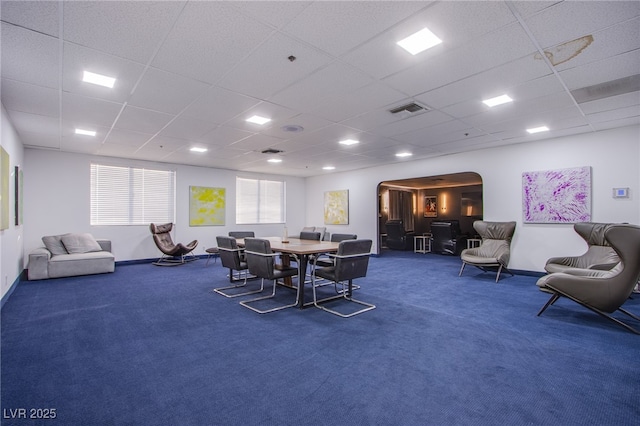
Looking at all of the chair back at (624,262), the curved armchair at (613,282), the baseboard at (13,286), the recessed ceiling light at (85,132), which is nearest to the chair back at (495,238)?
the curved armchair at (613,282)

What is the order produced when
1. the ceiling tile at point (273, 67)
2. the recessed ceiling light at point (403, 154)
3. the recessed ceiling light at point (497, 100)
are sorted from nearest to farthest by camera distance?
the ceiling tile at point (273, 67), the recessed ceiling light at point (497, 100), the recessed ceiling light at point (403, 154)

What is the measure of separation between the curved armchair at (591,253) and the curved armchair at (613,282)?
139cm

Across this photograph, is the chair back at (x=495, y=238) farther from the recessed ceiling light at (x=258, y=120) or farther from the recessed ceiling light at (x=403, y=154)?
the recessed ceiling light at (x=258, y=120)

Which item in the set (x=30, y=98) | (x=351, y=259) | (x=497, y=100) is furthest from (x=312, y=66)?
(x=30, y=98)

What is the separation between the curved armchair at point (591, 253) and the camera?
4.55 metres

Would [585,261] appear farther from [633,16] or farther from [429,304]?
[633,16]

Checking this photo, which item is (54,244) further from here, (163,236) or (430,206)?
(430,206)

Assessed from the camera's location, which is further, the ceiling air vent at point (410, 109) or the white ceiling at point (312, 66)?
the ceiling air vent at point (410, 109)

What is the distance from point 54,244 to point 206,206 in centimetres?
348

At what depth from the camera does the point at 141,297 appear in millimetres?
4441

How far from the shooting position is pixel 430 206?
1282 cm

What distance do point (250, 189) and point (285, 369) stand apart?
8.14m

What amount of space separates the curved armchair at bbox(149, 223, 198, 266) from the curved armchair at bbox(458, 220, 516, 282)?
632cm

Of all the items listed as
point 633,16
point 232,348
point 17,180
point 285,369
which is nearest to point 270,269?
point 232,348
